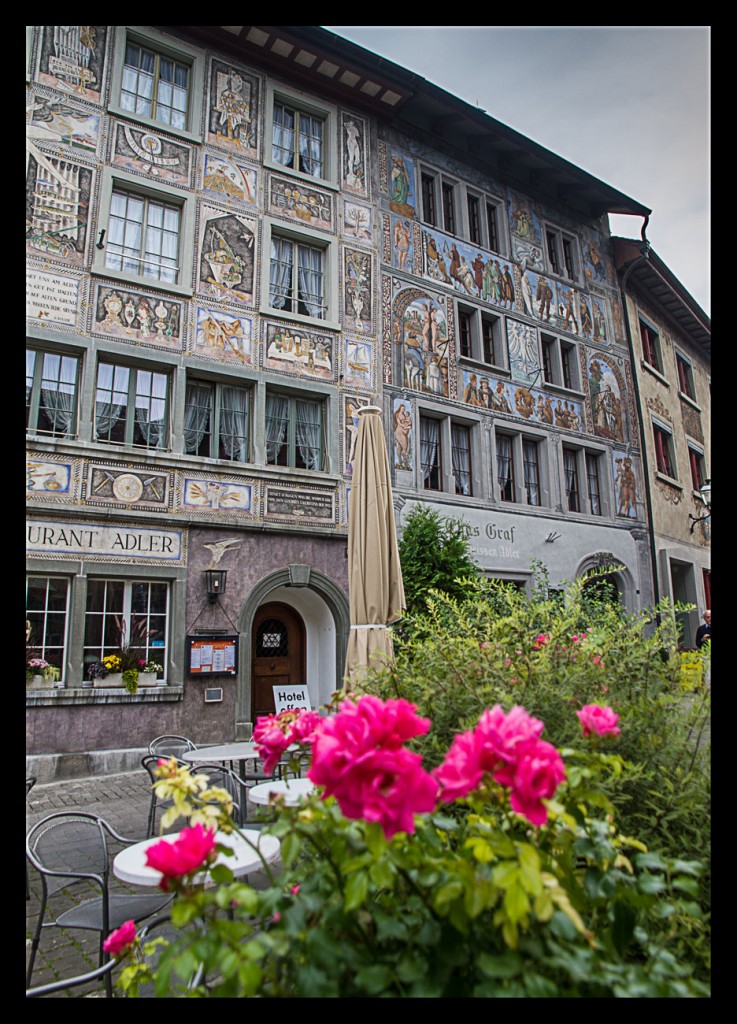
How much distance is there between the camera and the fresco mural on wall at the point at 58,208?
33.5ft

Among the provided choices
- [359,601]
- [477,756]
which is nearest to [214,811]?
[477,756]

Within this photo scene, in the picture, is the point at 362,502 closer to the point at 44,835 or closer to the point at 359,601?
the point at 359,601

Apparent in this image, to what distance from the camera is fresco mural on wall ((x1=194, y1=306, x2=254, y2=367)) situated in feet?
37.0

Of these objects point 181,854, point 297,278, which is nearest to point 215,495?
point 297,278

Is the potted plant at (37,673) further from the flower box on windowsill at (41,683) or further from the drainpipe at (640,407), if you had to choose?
the drainpipe at (640,407)

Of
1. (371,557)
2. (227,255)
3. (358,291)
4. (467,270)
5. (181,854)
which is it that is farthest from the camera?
(467,270)

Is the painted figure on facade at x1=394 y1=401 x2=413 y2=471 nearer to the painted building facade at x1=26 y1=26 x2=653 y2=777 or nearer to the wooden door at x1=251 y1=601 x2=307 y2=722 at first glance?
the painted building facade at x1=26 y1=26 x2=653 y2=777

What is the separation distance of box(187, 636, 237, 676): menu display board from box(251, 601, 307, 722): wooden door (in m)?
1.04

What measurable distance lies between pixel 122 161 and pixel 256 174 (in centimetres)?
241

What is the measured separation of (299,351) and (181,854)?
11472 millimetres

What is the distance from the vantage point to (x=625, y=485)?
16703 mm

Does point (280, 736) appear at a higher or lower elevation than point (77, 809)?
higher

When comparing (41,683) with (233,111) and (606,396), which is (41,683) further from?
(606,396)

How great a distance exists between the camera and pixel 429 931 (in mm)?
1257
